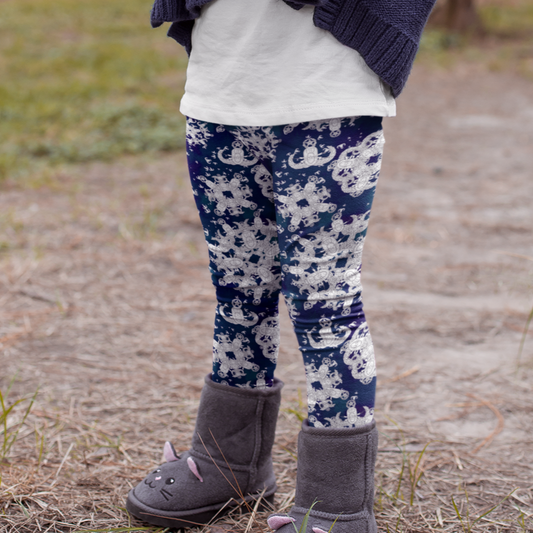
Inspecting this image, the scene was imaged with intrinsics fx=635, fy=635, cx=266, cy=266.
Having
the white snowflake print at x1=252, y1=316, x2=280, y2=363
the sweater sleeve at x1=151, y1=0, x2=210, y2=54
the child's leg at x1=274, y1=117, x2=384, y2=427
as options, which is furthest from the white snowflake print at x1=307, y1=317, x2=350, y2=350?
the sweater sleeve at x1=151, y1=0, x2=210, y2=54

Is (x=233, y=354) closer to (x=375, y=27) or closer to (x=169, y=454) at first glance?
(x=169, y=454)

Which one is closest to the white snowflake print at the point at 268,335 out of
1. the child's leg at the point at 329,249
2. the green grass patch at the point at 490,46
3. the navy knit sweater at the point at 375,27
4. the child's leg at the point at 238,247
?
the child's leg at the point at 238,247

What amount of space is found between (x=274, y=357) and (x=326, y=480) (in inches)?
11.8

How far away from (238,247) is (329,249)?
8.6 inches

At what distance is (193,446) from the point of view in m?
1.42

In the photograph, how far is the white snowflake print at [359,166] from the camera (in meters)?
1.10

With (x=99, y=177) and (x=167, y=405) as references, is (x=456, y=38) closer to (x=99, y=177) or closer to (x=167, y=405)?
(x=99, y=177)

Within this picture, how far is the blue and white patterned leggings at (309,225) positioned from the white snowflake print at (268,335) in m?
0.07

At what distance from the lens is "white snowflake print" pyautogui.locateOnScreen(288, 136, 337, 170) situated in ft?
3.58

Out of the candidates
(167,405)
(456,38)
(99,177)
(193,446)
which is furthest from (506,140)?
(456,38)

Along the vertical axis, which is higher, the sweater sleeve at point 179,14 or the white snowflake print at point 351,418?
the sweater sleeve at point 179,14

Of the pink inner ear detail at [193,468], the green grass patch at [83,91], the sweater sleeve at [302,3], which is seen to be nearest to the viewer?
the sweater sleeve at [302,3]

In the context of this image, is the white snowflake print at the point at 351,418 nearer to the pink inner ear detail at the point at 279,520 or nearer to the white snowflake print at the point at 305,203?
the pink inner ear detail at the point at 279,520

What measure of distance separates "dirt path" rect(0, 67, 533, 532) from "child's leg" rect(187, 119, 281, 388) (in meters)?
0.37
